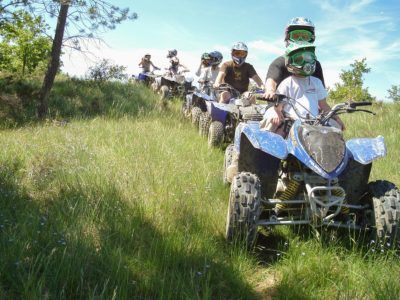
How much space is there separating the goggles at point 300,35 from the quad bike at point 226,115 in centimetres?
117

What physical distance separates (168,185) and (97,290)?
178 cm

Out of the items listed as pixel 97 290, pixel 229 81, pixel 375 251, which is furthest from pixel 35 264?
pixel 229 81

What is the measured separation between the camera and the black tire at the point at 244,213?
3039 mm

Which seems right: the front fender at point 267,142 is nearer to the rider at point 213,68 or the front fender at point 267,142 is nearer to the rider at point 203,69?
the rider at point 203,69

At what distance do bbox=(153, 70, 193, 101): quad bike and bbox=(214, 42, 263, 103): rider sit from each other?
4.14 meters

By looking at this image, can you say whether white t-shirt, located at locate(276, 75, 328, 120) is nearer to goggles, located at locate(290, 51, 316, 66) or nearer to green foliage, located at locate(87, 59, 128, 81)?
goggles, located at locate(290, 51, 316, 66)

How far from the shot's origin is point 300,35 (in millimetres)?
5234

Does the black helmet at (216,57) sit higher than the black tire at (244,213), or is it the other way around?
the black helmet at (216,57)

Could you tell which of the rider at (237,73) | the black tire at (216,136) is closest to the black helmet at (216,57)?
the rider at (237,73)

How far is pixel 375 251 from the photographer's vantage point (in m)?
3.08

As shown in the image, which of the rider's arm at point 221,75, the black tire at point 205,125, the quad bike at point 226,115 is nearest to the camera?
the quad bike at point 226,115

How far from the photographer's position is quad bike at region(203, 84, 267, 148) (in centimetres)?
648

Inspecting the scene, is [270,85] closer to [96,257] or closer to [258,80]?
[96,257]

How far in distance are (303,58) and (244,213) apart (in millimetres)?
1727
